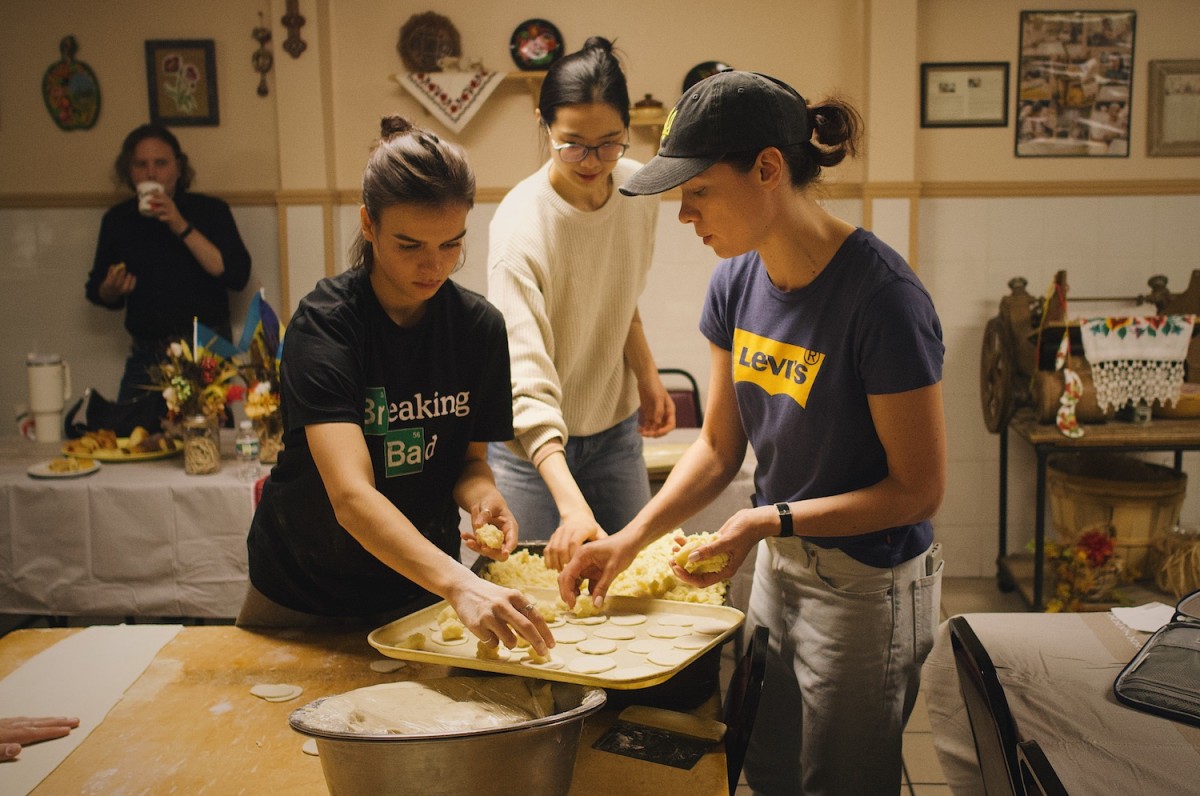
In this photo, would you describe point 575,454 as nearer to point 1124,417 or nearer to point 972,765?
point 972,765

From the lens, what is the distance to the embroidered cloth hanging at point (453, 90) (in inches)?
183

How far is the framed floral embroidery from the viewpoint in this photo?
15.7ft

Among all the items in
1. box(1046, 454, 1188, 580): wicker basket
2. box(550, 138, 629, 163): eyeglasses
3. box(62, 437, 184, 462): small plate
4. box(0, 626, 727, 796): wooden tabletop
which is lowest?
box(1046, 454, 1188, 580): wicker basket

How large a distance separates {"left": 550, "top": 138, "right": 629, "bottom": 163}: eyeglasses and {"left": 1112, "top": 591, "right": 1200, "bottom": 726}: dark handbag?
141cm

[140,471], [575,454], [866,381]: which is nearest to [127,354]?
[140,471]

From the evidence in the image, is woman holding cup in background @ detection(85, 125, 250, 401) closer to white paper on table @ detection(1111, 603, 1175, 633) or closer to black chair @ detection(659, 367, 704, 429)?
black chair @ detection(659, 367, 704, 429)

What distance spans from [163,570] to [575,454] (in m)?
1.84

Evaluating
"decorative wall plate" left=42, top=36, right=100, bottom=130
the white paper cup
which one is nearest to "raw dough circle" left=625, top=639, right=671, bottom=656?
the white paper cup

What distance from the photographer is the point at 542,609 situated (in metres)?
1.75

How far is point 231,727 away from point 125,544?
7.17 feet

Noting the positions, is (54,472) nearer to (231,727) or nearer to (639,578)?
(231,727)

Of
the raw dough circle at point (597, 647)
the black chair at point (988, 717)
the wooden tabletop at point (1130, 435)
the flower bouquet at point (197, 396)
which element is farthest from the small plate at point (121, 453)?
the wooden tabletop at point (1130, 435)

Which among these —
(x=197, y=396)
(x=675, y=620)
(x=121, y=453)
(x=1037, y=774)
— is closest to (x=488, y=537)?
(x=675, y=620)

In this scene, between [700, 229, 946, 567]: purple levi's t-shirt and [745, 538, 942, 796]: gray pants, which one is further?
[745, 538, 942, 796]: gray pants
